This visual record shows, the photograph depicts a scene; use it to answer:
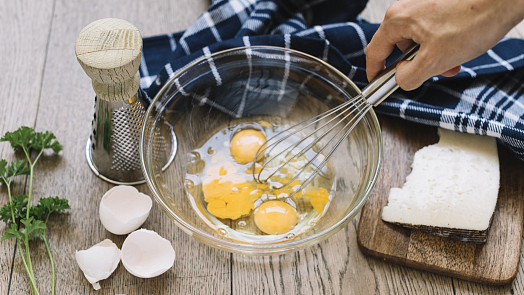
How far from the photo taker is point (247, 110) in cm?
117

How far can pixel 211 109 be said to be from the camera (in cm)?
115

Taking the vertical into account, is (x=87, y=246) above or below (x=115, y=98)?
below

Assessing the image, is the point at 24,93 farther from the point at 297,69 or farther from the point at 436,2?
the point at 436,2

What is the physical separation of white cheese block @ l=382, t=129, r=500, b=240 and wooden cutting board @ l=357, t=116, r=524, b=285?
Result: 0.03 metres

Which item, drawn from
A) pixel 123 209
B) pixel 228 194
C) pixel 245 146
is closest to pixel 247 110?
pixel 245 146

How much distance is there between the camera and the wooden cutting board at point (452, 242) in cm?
100

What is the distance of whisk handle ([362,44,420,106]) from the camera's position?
0.90 metres

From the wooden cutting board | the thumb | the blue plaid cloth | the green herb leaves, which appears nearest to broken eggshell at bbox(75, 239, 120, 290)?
the green herb leaves

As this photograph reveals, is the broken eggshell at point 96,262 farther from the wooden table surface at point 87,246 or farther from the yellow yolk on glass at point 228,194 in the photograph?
the yellow yolk on glass at point 228,194

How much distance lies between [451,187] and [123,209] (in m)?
0.63

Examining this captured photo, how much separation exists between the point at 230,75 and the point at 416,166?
Result: 0.42m

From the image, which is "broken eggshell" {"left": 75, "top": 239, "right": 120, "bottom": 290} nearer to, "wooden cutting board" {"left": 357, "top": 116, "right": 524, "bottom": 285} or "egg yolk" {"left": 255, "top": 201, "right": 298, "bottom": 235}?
"egg yolk" {"left": 255, "top": 201, "right": 298, "bottom": 235}

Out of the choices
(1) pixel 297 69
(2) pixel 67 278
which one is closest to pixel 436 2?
(1) pixel 297 69

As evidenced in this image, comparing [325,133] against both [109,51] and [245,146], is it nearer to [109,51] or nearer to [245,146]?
[245,146]
